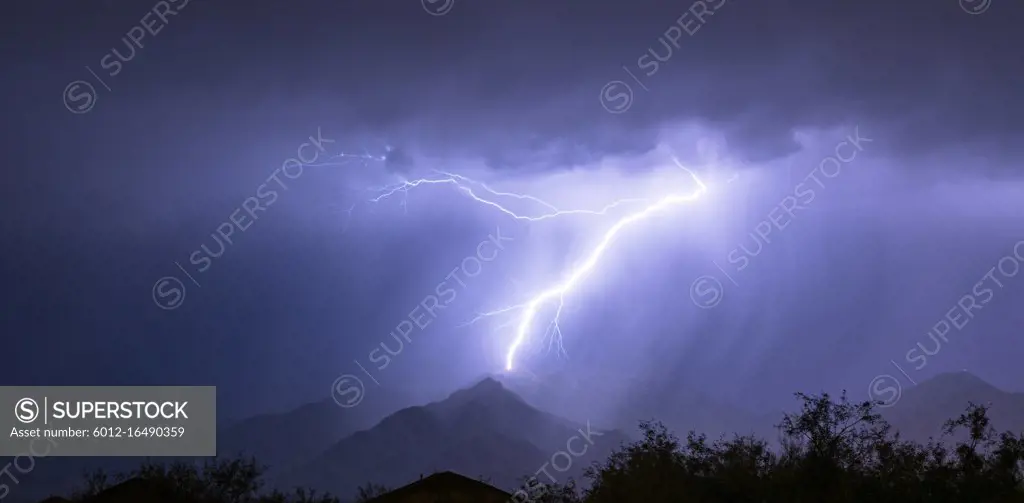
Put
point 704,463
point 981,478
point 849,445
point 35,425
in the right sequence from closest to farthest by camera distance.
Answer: point 981,478 < point 704,463 < point 849,445 < point 35,425

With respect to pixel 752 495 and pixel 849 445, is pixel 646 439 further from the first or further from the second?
pixel 752 495

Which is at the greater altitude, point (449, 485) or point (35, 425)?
→ point (35, 425)

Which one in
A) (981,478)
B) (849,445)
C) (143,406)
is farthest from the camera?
(143,406)

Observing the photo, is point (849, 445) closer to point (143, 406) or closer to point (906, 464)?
point (906, 464)

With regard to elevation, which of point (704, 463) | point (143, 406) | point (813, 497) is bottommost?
point (813, 497)

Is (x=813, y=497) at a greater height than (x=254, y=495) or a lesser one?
lesser

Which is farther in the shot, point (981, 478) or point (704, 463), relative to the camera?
point (704, 463)

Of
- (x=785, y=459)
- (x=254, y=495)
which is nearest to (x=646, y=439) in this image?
(x=785, y=459)

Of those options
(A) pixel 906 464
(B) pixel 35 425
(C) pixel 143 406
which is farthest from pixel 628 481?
(B) pixel 35 425

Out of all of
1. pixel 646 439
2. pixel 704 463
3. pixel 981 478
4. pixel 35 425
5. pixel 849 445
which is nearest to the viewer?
pixel 981 478
